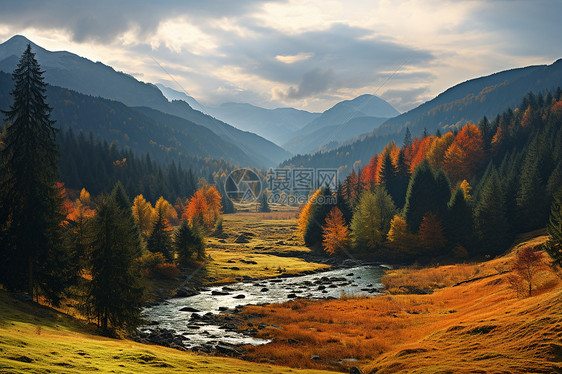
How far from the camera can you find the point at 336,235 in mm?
99312

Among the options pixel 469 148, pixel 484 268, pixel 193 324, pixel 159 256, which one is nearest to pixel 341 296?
pixel 193 324

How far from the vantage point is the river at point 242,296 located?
3981 cm

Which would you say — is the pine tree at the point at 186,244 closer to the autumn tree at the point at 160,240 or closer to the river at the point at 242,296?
the autumn tree at the point at 160,240

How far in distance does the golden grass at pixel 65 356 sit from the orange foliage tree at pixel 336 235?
236 feet

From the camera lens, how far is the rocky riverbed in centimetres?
3772

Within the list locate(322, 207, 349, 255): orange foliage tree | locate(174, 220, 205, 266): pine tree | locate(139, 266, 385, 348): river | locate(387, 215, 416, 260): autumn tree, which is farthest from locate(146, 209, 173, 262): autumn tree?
locate(387, 215, 416, 260): autumn tree

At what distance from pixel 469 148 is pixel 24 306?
435ft

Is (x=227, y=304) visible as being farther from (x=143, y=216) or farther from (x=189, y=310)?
(x=143, y=216)

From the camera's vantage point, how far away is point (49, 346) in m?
22.1

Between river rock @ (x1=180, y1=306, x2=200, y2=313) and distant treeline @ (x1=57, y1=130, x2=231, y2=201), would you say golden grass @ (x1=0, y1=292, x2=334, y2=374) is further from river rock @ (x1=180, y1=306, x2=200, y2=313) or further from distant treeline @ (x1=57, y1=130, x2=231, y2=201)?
distant treeline @ (x1=57, y1=130, x2=231, y2=201)

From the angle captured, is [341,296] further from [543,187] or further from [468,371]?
[543,187]

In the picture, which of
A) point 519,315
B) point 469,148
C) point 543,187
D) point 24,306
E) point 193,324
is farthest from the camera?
point 469,148

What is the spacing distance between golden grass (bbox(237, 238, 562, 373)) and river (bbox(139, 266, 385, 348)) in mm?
4667

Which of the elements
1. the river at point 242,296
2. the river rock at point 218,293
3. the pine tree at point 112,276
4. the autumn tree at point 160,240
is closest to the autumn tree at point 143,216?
the autumn tree at point 160,240
